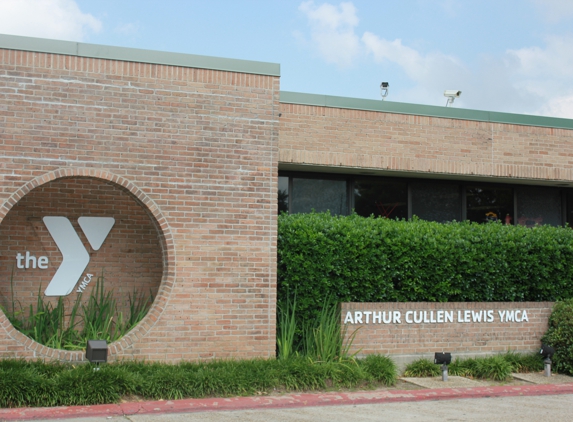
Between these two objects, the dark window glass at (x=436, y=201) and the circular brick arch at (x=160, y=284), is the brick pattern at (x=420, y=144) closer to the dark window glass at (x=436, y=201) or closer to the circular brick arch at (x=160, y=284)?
the dark window glass at (x=436, y=201)

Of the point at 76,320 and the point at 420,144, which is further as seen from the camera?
the point at 420,144

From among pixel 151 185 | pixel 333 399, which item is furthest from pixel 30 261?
pixel 333 399

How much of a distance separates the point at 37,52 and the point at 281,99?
5.16 metres

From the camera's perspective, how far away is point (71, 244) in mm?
10523

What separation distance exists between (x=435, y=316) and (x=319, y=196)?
403cm

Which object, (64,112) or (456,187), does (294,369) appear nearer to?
(64,112)

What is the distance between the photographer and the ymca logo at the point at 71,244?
1040 cm

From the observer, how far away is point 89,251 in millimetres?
10641

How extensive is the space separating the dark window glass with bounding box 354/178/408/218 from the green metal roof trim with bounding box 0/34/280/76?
4.67 meters

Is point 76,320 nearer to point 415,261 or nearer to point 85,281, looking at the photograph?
point 85,281

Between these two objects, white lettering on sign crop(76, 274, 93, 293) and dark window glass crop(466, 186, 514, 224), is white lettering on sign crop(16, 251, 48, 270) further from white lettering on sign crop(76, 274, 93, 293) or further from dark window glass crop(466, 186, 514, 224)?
dark window glass crop(466, 186, 514, 224)

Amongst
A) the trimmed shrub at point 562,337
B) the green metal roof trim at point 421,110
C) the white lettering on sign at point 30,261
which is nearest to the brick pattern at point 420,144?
the green metal roof trim at point 421,110

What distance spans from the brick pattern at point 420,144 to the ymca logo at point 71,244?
4.14 meters

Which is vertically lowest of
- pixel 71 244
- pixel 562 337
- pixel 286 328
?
pixel 562 337
